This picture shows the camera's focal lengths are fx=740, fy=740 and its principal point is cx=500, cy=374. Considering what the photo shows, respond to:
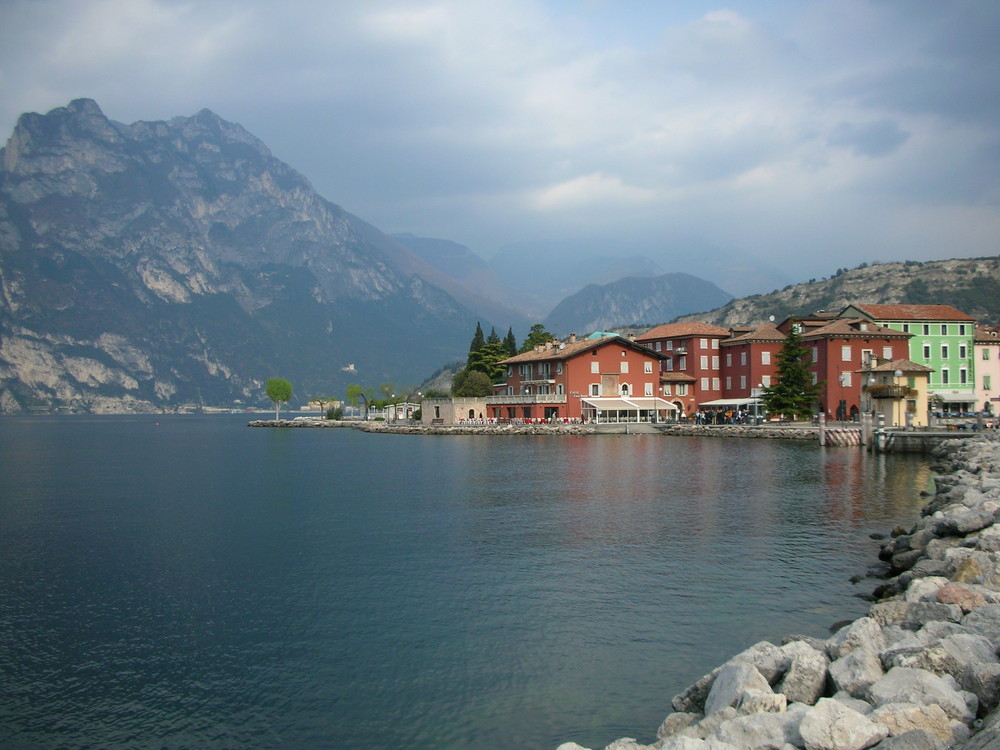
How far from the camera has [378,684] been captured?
11.2 m

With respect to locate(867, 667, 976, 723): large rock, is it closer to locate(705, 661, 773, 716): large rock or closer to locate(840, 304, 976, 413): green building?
locate(705, 661, 773, 716): large rock

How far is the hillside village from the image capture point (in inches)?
2527

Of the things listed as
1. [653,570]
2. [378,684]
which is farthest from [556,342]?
[378,684]

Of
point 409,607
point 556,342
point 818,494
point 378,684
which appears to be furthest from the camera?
point 556,342

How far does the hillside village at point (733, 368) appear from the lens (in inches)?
2527

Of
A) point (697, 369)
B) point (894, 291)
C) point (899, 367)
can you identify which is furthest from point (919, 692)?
point (894, 291)

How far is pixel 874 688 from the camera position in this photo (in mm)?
7660

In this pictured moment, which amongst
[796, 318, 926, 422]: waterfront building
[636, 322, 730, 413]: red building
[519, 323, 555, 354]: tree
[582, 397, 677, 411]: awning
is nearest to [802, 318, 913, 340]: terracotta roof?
[796, 318, 926, 422]: waterfront building

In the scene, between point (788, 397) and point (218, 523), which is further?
point (788, 397)

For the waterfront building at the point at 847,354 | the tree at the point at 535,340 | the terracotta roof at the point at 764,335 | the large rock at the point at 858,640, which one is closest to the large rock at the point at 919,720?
the large rock at the point at 858,640

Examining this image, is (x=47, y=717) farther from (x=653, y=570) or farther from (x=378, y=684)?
(x=653, y=570)

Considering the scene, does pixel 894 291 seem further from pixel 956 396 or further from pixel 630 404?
pixel 630 404

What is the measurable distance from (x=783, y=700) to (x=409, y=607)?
847cm

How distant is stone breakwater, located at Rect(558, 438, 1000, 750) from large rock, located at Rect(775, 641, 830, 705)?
1cm
